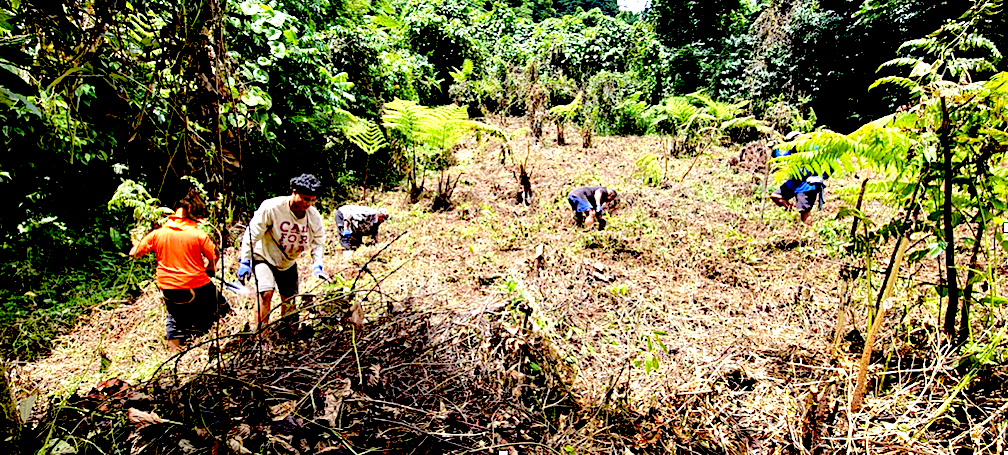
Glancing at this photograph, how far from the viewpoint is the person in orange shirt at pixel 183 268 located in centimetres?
329

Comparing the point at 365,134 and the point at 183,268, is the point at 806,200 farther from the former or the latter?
the point at 183,268

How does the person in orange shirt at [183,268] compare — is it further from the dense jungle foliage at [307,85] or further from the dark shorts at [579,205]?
the dark shorts at [579,205]

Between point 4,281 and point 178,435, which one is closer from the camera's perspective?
point 178,435

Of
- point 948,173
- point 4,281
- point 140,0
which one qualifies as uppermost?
point 140,0

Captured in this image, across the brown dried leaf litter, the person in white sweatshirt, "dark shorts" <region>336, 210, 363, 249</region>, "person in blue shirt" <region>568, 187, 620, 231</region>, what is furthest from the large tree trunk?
"person in blue shirt" <region>568, 187, 620, 231</region>

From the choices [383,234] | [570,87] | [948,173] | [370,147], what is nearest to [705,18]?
[570,87]

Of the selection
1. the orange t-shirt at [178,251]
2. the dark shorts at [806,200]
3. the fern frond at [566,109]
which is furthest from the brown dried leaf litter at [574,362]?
the fern frond at [566,109]

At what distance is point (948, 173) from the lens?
2.02 m

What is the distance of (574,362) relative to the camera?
289cm

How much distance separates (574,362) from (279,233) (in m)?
2.15

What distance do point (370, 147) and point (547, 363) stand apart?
546 centimetres

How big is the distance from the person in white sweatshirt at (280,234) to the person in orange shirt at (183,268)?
314 mm

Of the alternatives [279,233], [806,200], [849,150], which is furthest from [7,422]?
[806,200]

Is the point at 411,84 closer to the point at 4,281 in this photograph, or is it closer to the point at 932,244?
the point at 4,281
